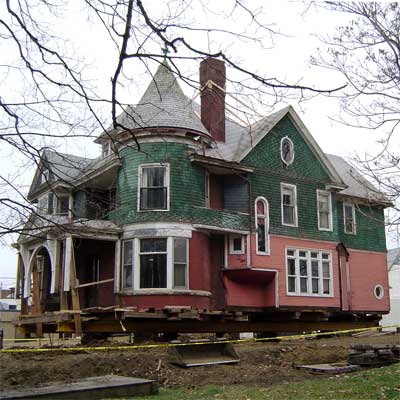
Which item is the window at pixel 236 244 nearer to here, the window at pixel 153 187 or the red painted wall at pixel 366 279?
the window at pixel 153 187

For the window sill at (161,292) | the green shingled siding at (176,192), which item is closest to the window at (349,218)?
the green shingled siding at (176,192)

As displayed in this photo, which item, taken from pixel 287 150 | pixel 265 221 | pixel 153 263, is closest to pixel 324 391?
pixel 153 263

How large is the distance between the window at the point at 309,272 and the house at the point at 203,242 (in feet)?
0.15

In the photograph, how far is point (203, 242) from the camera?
23016 millimetres

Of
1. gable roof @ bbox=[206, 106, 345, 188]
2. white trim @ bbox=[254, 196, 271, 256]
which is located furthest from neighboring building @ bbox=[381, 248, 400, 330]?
white trim @ bbox=[254, 196, 271, 256]

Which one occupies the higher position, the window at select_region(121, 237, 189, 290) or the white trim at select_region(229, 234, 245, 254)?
the white trim at select_region(229, 234, 245, 254)

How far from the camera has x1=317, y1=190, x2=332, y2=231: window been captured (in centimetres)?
2719

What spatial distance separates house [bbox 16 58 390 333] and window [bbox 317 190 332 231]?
0.05 metres

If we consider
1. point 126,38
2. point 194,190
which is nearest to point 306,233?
point 194,190

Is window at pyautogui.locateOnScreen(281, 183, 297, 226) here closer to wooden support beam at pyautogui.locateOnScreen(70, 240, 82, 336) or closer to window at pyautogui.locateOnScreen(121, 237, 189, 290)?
window at pyautogui.locateOnScreen(121, 237, 189, 290)

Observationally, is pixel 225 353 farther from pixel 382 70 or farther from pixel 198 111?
pixel 198 111

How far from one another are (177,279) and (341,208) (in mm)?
11319

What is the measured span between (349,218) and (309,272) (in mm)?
5482

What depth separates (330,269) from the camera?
1049 inches
